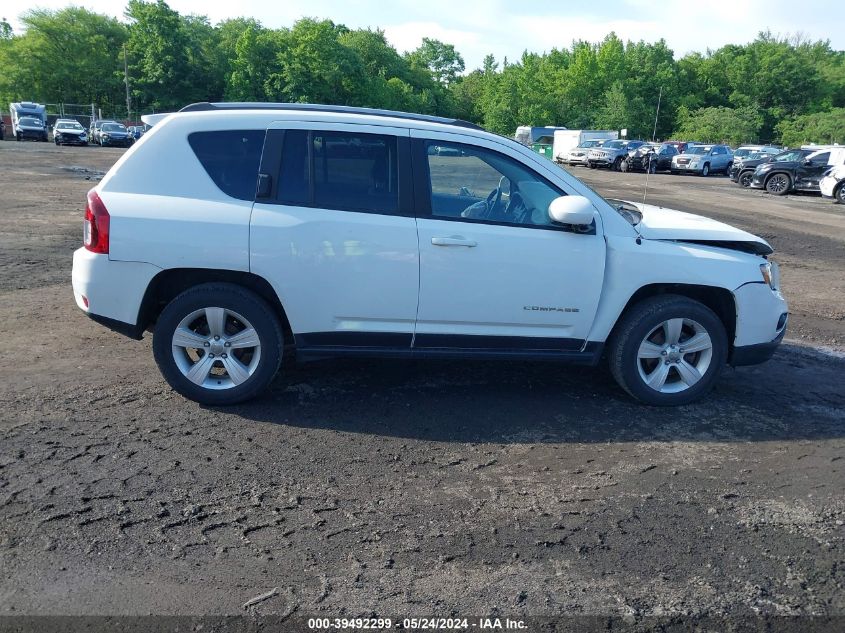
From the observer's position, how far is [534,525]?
11.1 ft

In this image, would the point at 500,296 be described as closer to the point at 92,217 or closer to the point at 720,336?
the point at 720,336

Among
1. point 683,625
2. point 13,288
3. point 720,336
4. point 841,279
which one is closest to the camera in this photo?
point 683,625

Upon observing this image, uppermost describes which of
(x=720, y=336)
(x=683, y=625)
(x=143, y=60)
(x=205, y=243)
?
(x=143, y=60)

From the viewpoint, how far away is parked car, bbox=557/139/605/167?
41812 millimetres

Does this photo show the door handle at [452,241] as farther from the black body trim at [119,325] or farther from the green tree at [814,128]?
the green tree at [814,128]

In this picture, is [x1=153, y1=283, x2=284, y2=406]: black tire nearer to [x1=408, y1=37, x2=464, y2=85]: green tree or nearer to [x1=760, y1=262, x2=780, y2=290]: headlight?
[x1=760, y1=262, x2=780, y2=290]: headlight

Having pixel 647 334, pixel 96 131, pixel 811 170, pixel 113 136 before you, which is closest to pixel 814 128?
pixel 811 170

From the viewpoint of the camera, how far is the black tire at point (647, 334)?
4.73 metres

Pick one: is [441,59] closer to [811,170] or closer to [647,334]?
[811,170]

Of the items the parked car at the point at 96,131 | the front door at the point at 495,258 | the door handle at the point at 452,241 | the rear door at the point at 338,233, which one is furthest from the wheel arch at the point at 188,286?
the parked car at the point at 96,131

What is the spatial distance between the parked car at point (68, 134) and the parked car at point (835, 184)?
42.0 metres

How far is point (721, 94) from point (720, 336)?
83546 millimetres

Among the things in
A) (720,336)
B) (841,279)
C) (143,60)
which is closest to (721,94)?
(143,60)

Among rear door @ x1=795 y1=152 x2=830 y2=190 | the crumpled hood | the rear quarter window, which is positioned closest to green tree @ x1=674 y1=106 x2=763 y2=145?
rear door @ x1=795 y1=152 x2=830 y2=190
